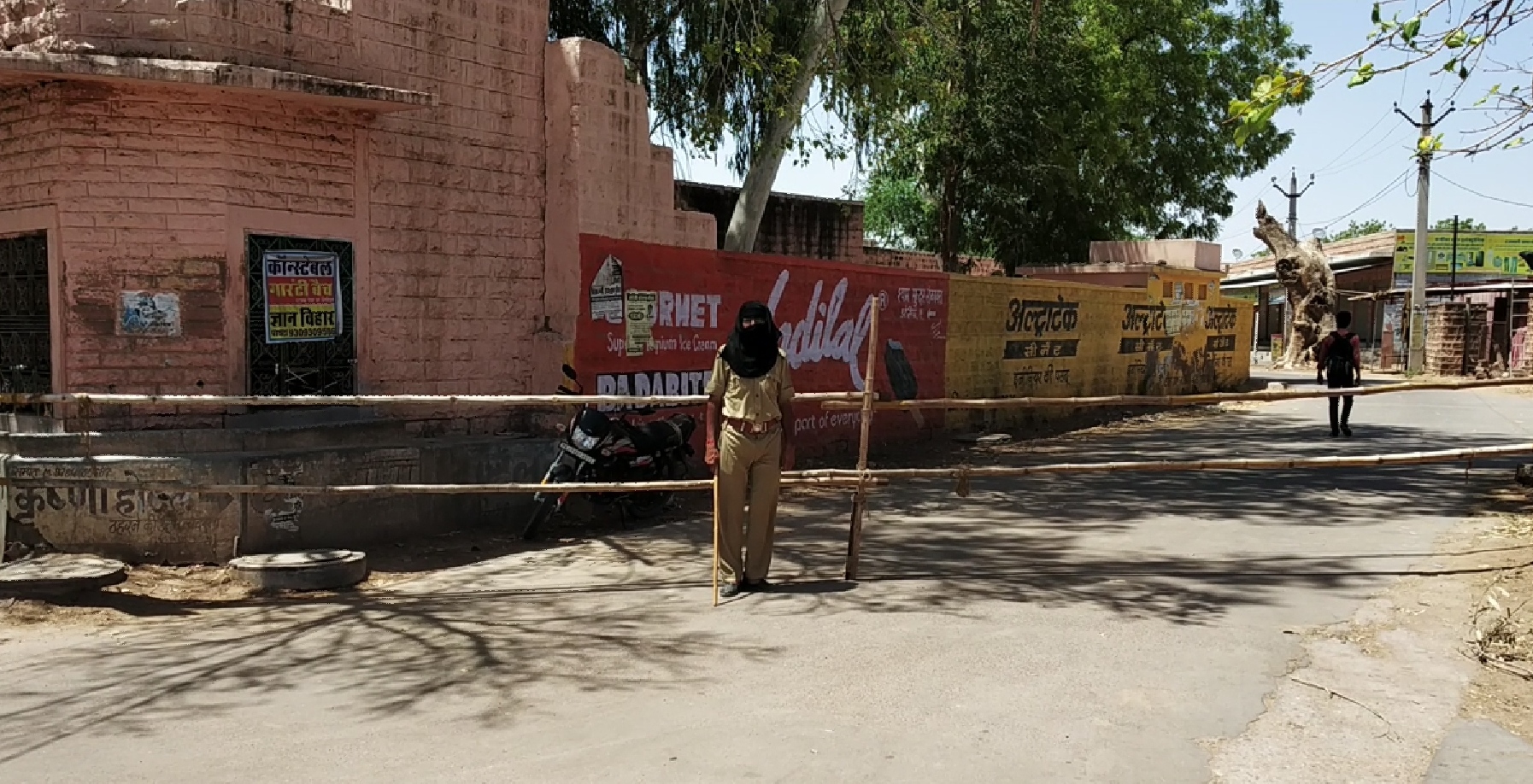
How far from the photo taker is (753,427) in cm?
675

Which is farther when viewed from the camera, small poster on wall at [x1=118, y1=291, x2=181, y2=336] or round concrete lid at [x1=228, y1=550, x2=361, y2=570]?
small poster on wall at [x1=118, y1=291, x2=181, y2=336]

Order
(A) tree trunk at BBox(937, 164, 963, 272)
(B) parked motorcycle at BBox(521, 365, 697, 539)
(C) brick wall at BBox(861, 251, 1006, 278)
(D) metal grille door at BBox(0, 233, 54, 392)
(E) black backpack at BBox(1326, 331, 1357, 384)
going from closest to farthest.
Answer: (D) metal grille door at BBox(0, 233, 54, 392)
(B) parked motorcycle at BBox(521, 365, 697, 539)
(E) black backpack at BBox(1326, 331, 1357, 384)
(C) brick wall at BBox(861, 251, 1006, 278)
(A) tree trunk at BBox(937, 164, 963, 272)

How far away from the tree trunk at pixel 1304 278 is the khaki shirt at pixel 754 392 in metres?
31.9

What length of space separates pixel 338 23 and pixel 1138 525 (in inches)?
280

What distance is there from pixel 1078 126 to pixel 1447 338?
15.5m

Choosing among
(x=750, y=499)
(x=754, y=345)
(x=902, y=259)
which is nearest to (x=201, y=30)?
(x=754, y=345)

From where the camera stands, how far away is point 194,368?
8.05 meters

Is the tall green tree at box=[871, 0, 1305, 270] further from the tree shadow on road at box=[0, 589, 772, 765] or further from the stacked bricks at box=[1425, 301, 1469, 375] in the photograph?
the tree shadow on road at box=[0, 589, 772, 765]

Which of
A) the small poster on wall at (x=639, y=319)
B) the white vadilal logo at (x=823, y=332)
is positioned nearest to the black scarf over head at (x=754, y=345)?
the small poster on wall at (x=639, y=319)

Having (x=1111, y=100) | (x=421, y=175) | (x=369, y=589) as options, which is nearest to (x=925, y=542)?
(x=369, y=589)

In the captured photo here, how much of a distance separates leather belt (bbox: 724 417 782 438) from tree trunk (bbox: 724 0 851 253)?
617 cm

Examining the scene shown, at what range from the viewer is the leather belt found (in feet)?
22.1

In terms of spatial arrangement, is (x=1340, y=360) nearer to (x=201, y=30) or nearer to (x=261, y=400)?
(x=261, y=400)

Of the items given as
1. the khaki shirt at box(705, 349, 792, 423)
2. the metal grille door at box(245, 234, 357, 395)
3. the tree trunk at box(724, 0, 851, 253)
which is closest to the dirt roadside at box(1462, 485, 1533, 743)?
the khaki shirt at box(705, 349, 792, 423)
